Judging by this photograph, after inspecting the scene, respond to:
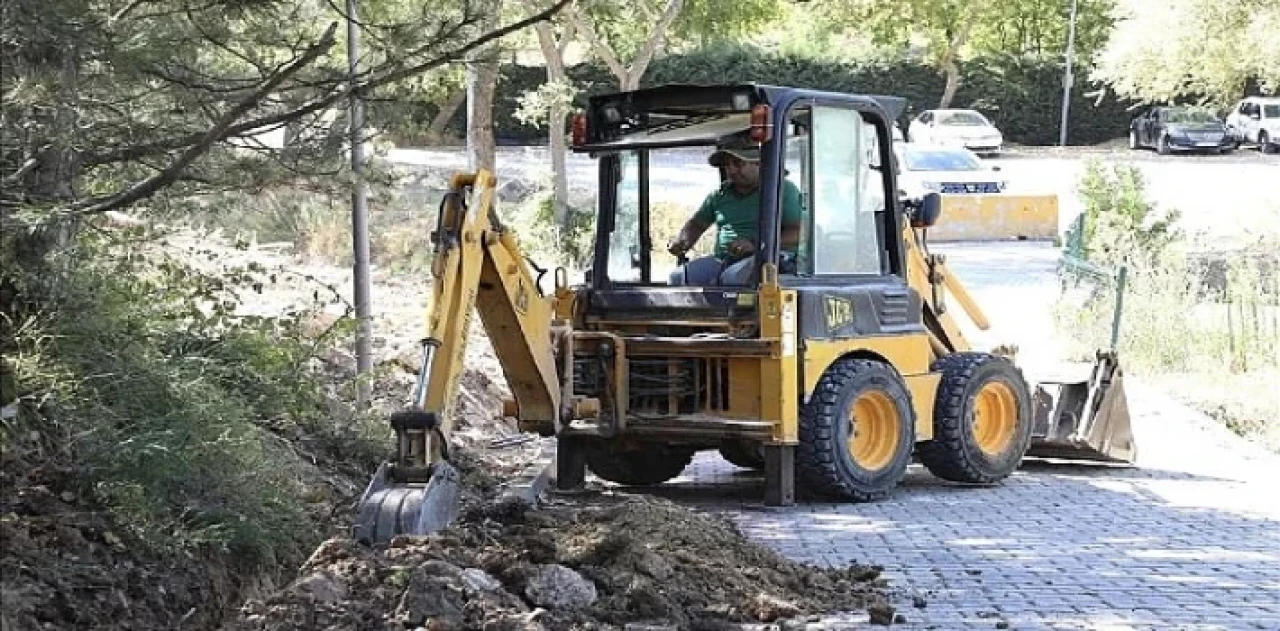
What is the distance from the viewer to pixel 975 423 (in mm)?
12117

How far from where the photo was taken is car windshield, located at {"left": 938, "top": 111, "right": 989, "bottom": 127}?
2069 inches

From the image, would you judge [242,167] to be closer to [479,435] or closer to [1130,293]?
[479,435]

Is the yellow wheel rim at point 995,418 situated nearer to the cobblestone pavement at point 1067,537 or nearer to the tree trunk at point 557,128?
the cobblestone pavement at point 1067,537

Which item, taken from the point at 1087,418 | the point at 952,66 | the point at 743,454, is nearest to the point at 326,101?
the point at 743,454

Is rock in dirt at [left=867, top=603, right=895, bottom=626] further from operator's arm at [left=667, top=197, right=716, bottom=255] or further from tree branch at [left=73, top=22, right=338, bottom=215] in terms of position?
operator's arm at [left=667, top=197, right=716, bottom=255]

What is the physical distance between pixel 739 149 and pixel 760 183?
0.30 metres

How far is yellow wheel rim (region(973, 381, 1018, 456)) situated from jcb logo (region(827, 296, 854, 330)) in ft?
4.83

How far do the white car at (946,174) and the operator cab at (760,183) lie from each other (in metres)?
21.0

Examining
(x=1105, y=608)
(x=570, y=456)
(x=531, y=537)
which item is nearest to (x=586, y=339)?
(x=570, y=456)

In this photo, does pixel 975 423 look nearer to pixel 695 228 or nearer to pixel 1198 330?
pixel 695 228

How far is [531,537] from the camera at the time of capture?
26.0 feet

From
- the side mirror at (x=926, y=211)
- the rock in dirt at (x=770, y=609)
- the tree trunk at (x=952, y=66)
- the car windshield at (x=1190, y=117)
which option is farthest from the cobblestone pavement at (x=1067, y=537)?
the tree trunk at (x=952, y=66)

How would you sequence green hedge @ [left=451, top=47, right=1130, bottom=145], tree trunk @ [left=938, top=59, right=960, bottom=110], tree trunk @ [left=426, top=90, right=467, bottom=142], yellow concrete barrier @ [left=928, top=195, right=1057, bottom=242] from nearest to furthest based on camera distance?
tree trunk @ [left=426, top=90, right=467, bottom=142]
yellow concrete barrier @ [left=928, top=195, right=1057, bottom=242]
green hedge @ [left=451, top=47, right=1130, bottom=145]
tree trunk @ [left=938, top=59, right=960, bottom=110]

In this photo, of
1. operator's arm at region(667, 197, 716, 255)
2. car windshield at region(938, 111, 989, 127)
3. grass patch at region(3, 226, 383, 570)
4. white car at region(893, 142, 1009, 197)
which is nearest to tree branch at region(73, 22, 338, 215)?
grass patch at region(3, 226, 383, 570)
